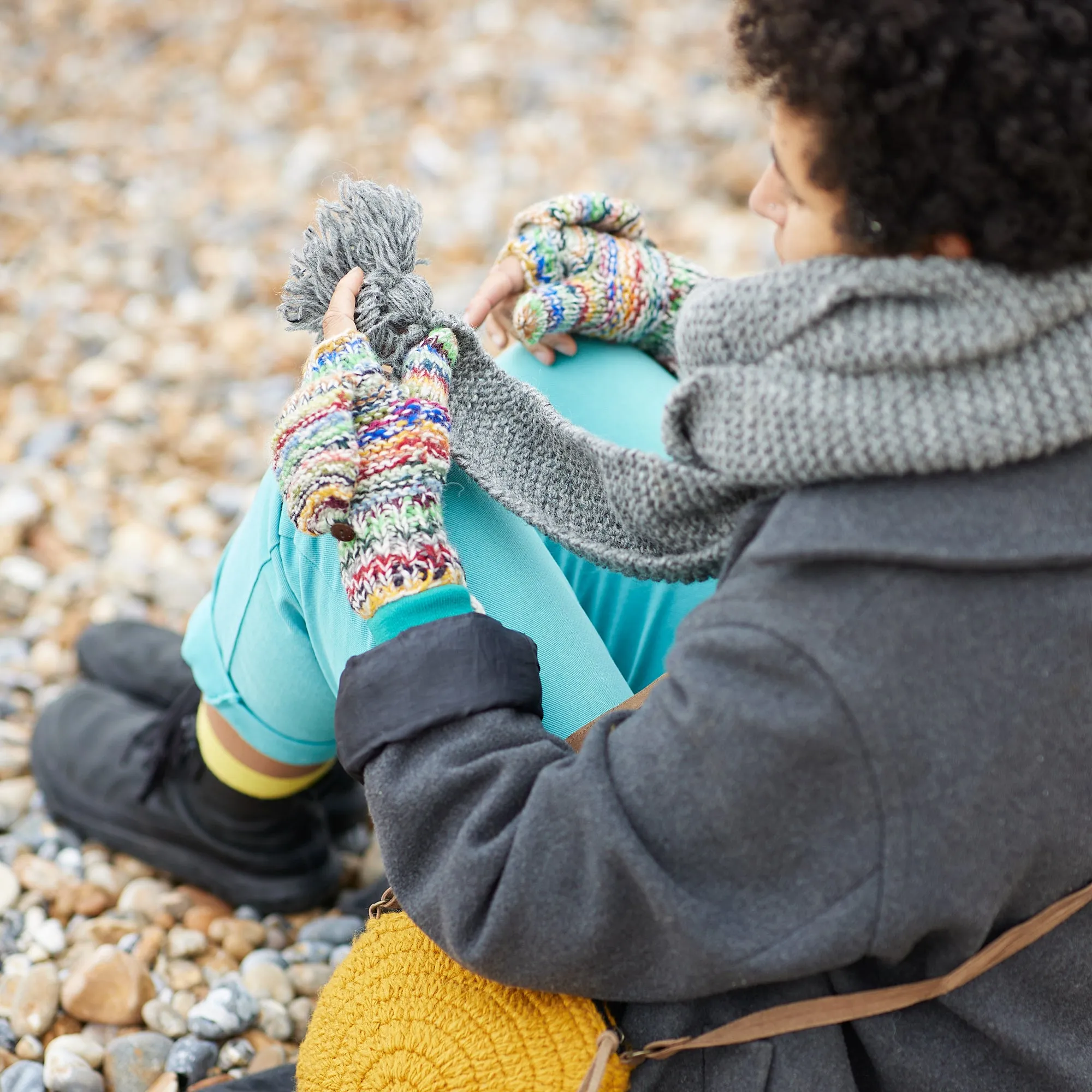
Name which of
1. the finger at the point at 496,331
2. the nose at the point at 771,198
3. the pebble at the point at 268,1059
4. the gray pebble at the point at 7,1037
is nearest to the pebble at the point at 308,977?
the pebble at the point at 268,1059

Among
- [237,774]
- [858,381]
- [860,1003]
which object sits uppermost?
[858,381]

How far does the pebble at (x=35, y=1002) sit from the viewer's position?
145 cm

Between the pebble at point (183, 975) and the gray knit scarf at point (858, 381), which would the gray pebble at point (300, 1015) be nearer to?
the pebble at point (183, 975)

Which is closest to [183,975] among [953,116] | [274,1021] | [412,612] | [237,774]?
[274,1021]

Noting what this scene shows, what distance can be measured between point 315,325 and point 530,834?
0.64 metres

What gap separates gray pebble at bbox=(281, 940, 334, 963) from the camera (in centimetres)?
164

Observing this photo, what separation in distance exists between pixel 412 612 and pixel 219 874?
2.87ft

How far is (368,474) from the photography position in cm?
105

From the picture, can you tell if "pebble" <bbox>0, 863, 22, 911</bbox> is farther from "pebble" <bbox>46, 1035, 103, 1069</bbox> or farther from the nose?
the nose

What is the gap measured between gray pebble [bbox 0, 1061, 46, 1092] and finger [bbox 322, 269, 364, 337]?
0.96 m

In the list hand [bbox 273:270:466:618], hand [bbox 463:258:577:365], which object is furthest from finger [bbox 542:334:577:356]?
hand [bbox 273:270:466:618]

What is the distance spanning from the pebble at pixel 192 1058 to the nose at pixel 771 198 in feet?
3.96

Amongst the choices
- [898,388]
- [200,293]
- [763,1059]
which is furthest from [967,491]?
[200,293]

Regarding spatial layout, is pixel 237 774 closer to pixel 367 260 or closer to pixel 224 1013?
pixel 224 1013
